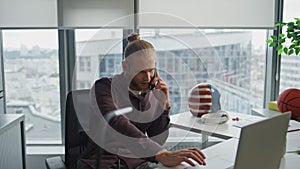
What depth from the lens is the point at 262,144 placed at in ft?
3.87

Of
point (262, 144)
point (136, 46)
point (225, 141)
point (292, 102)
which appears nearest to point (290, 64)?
point (292, 102)

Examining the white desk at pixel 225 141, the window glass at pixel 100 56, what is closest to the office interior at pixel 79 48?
the white desk at pixel 225 141

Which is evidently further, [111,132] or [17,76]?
[17,76]

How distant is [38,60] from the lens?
2.93 meters

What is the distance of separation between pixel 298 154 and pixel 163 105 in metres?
0.81

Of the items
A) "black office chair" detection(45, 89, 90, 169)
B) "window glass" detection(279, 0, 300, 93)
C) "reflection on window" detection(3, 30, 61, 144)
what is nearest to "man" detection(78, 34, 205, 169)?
"black office chair" detection(45, 89, 90, 169)

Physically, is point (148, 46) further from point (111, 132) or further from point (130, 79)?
point (111, 132)

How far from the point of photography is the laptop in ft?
3.67

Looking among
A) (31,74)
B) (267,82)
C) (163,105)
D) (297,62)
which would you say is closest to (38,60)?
(31,74)

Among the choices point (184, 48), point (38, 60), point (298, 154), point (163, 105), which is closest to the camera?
point (184, 48)

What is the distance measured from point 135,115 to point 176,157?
0.81 feet

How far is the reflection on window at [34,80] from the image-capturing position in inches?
114

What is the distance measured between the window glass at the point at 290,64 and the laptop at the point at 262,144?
1.91 metres

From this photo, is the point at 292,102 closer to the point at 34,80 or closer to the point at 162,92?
the point at 162,92
